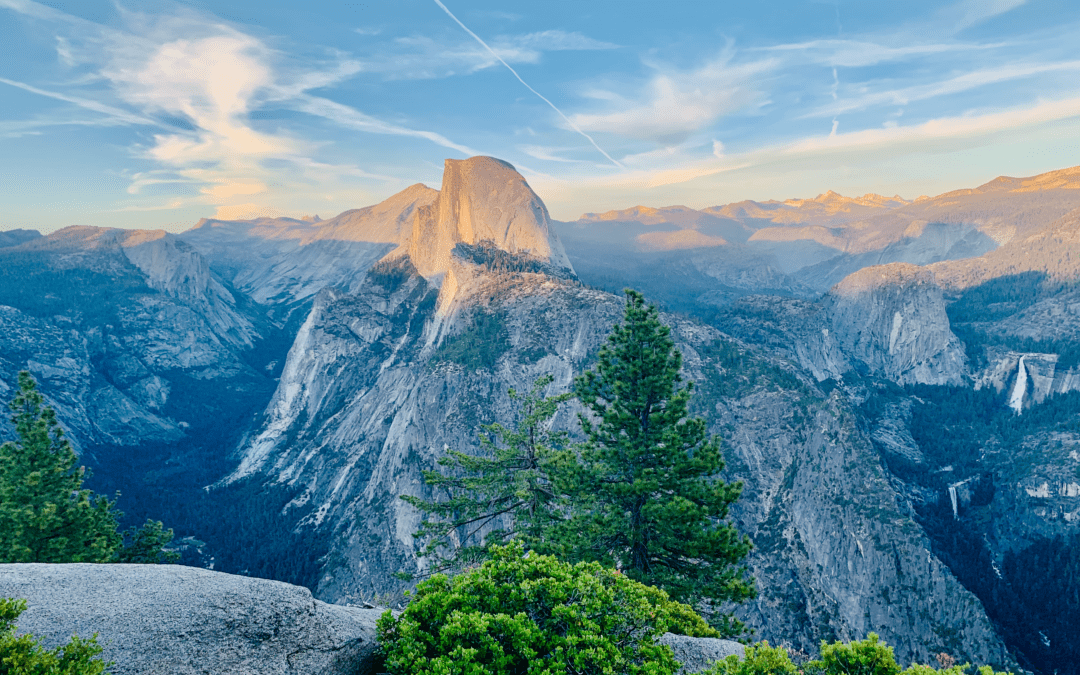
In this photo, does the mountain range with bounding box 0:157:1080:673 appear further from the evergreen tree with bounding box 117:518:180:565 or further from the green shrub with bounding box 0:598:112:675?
the green shrub with bounding box 0:598:112:675

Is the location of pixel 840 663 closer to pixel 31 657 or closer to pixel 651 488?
pixel 651 488

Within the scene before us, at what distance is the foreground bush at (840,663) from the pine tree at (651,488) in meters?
11.1

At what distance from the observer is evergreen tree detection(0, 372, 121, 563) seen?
Result: 31.1 meters

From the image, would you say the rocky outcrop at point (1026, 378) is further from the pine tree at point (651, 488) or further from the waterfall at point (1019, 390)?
the pine tree at point (651, 488)

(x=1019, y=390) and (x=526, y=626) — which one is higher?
(x=526, y=626)

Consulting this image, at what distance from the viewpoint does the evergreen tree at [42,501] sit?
3108 centimetres

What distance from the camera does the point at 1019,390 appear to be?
174m

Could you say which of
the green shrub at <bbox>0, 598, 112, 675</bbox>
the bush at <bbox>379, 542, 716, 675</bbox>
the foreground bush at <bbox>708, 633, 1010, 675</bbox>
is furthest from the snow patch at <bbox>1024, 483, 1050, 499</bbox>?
the green shrub at <bbox>0, 598, 112, 675</bbox>

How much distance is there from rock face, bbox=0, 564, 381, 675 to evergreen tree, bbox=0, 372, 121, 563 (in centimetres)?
2640

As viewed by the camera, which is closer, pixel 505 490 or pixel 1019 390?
pixel 505 490

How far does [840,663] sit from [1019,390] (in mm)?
231584

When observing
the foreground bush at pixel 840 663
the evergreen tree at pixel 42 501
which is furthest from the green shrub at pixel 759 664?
the evergreen tree at pixel 42 501

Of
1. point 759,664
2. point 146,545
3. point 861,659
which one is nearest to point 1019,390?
point 861,659

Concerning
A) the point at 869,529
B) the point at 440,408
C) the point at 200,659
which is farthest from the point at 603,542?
the point at 440,408
